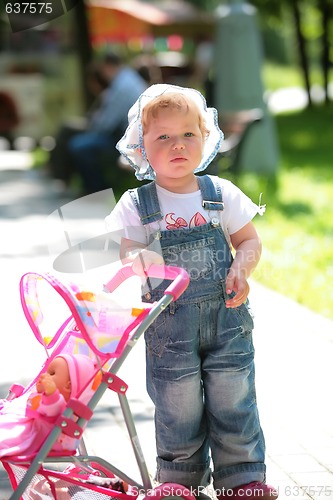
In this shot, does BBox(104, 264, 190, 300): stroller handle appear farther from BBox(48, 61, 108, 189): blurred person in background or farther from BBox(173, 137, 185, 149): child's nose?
BBox(48, 61, 108, 189): blurred person in background

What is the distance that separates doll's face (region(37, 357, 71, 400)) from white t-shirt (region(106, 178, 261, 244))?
0.54 meters

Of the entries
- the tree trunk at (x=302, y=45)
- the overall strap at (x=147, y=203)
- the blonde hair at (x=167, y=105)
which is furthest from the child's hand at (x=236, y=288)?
the tree trunk at (x=302, y=45)

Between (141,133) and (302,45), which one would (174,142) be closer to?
(141,133)

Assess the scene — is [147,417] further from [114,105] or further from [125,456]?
[114,105]

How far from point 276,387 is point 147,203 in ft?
6.54

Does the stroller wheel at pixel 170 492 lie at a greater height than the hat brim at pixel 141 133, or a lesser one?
lesser

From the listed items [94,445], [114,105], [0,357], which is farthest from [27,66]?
[94,445]

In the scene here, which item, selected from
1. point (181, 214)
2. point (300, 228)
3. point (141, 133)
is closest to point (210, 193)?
point (181, 214)

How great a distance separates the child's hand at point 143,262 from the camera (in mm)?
3684

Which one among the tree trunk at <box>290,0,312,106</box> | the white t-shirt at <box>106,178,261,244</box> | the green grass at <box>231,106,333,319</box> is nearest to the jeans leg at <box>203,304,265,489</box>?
the white t-shirt at <box>106,178,261,244</box>

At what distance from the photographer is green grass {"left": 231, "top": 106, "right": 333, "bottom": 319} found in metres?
7.98

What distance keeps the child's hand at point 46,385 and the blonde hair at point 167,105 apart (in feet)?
3.23

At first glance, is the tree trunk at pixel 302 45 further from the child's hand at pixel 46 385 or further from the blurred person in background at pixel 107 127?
the child's hand at pixel 46 385

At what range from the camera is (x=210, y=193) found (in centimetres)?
391
